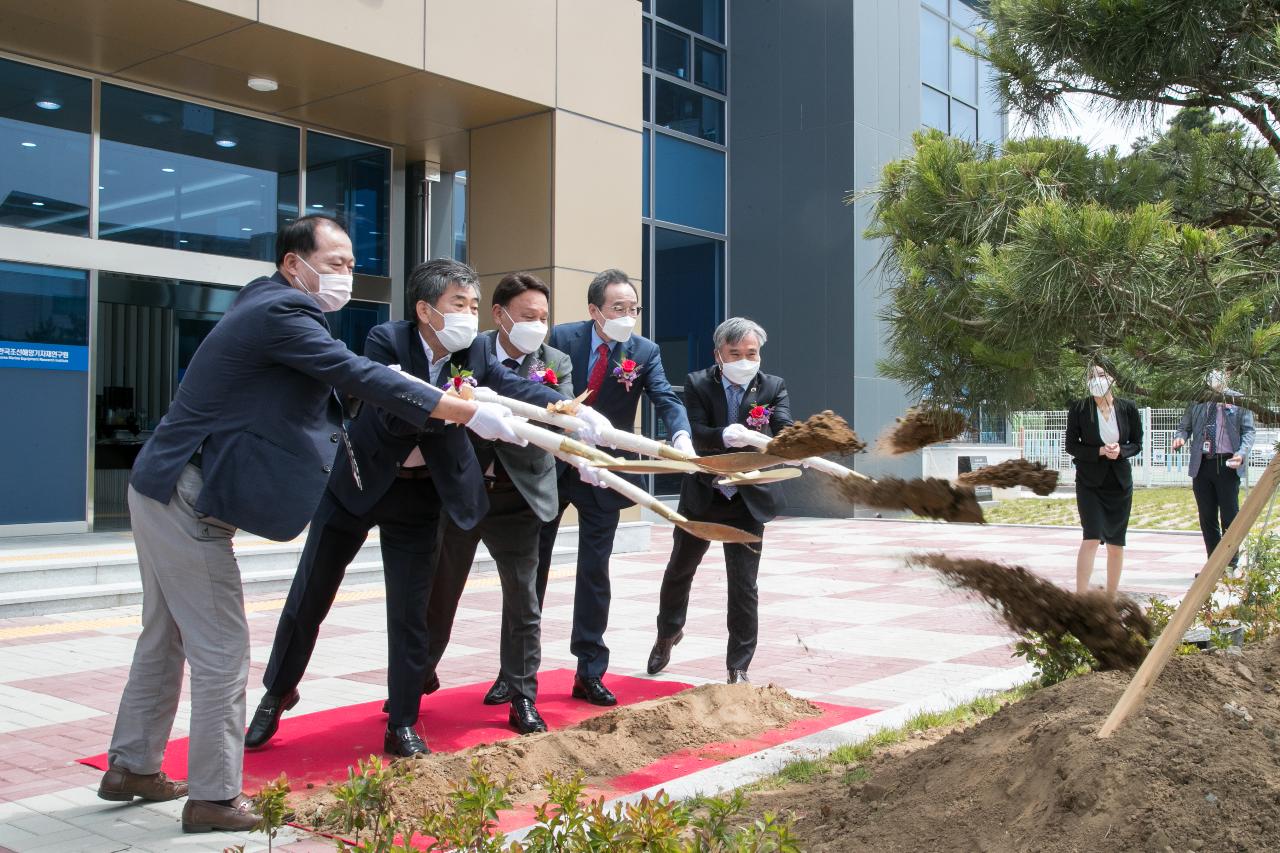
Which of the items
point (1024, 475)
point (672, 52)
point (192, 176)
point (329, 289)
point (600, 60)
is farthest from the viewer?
point (672, 52)

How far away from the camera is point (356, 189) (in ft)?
43.1

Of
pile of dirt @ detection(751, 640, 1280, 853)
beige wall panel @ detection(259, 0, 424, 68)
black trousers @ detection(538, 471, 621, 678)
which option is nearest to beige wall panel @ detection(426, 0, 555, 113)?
beige wall panel @ detection(259, 0, 424, 68)

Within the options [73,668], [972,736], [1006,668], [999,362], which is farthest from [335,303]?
[1006,668]

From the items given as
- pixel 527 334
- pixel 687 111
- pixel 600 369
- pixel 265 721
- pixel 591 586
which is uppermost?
pixel 687 111

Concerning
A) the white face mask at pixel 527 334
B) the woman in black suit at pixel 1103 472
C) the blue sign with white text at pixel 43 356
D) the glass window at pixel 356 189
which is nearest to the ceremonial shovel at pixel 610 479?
the white face mask at pixel 527 334

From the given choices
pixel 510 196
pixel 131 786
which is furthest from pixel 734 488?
pixel 510 196

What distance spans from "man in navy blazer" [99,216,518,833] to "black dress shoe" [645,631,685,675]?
8.54ft

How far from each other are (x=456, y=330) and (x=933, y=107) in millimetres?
17802

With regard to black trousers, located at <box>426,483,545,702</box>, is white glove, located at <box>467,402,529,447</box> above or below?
above

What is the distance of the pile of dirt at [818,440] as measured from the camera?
3615 mm

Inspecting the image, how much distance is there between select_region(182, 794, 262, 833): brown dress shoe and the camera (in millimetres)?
3416

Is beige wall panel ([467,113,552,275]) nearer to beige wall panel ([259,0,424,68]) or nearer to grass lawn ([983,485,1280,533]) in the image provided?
beige wall panel ([259,0,424,68])

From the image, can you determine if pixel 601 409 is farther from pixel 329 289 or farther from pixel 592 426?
pixel 329 289

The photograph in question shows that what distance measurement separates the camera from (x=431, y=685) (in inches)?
211
